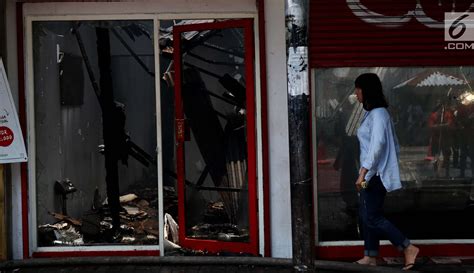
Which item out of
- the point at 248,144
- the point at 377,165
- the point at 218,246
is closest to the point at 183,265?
the point at 218,246

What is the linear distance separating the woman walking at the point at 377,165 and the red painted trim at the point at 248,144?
111 centimetres

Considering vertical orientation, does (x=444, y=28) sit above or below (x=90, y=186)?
above

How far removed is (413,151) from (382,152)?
1.06 metres

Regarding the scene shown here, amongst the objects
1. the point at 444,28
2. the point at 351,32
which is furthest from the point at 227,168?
the point at 444,28

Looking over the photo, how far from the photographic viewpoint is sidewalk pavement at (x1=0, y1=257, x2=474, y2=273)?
633 cm

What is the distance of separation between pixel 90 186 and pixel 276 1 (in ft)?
8.86

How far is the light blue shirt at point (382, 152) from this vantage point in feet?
19.3

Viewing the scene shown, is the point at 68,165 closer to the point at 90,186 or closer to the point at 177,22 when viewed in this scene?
the point at 90,186

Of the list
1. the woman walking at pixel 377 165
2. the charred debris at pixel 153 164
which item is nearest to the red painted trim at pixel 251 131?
the charred debris at pixel 153 164

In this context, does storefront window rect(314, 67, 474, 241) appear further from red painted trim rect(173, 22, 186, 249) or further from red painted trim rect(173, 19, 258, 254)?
red painted trim rect(173, 22, 186, 249)

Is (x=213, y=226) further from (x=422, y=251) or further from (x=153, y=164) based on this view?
(x=422, y=251)

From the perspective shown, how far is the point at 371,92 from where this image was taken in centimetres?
605

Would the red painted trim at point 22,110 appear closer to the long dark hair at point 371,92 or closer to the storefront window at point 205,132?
the storefront window at point 205,132

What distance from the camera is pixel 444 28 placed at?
260 inches
